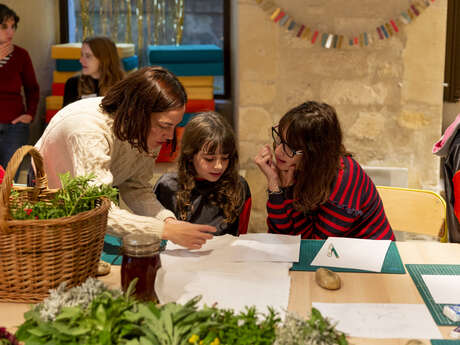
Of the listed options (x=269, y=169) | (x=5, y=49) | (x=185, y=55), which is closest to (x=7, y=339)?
(x=269, y=169)

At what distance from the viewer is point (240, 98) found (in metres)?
3.47

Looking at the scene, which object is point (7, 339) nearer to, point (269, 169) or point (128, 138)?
point (128, 138)

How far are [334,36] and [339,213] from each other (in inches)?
62.0

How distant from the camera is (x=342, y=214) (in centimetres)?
211

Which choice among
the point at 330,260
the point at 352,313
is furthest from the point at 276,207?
the point at 352,313

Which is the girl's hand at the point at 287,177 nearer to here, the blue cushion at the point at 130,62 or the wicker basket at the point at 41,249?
the wicker basket at the point at 41,249

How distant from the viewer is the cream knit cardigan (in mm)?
1724

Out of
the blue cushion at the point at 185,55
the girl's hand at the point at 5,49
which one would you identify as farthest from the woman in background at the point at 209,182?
the girl's hand at the point at 5,49

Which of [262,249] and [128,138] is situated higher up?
[128,138]

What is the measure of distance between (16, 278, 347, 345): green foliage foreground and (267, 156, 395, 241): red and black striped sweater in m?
1.00

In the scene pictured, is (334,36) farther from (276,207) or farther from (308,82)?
(276,207)

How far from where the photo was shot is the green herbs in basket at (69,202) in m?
1.41

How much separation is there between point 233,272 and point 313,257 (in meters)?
0.28

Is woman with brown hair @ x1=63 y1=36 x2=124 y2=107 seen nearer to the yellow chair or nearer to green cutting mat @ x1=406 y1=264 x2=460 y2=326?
the yellow chair
